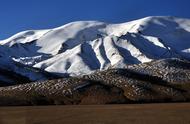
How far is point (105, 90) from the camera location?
16025cm

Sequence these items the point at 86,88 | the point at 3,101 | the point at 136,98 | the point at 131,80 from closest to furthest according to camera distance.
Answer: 1. the point at 3,101
2. the point at 136,98
3. the point at 86,88
4. the point at 131,80

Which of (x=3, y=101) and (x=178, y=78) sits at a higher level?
(x=3, y=101)

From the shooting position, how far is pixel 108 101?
150375mm

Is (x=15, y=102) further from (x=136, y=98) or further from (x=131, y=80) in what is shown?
(x=131, y=80)

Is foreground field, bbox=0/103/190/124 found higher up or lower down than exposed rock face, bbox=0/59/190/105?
higher up

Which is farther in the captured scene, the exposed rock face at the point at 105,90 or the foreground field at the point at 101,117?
the exposed rock face at the point at 105,90

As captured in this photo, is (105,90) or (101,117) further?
(105,90)

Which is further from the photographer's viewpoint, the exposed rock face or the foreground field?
the exposed rock face

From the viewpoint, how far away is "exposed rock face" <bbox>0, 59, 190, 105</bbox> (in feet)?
494

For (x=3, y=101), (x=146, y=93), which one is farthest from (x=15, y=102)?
(x=146, y=93)

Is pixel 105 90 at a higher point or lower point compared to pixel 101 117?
lower

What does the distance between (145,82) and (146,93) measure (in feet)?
57.7

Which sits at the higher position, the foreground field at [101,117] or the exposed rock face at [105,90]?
the foreground field at [101,117]

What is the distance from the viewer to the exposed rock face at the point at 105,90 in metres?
151
